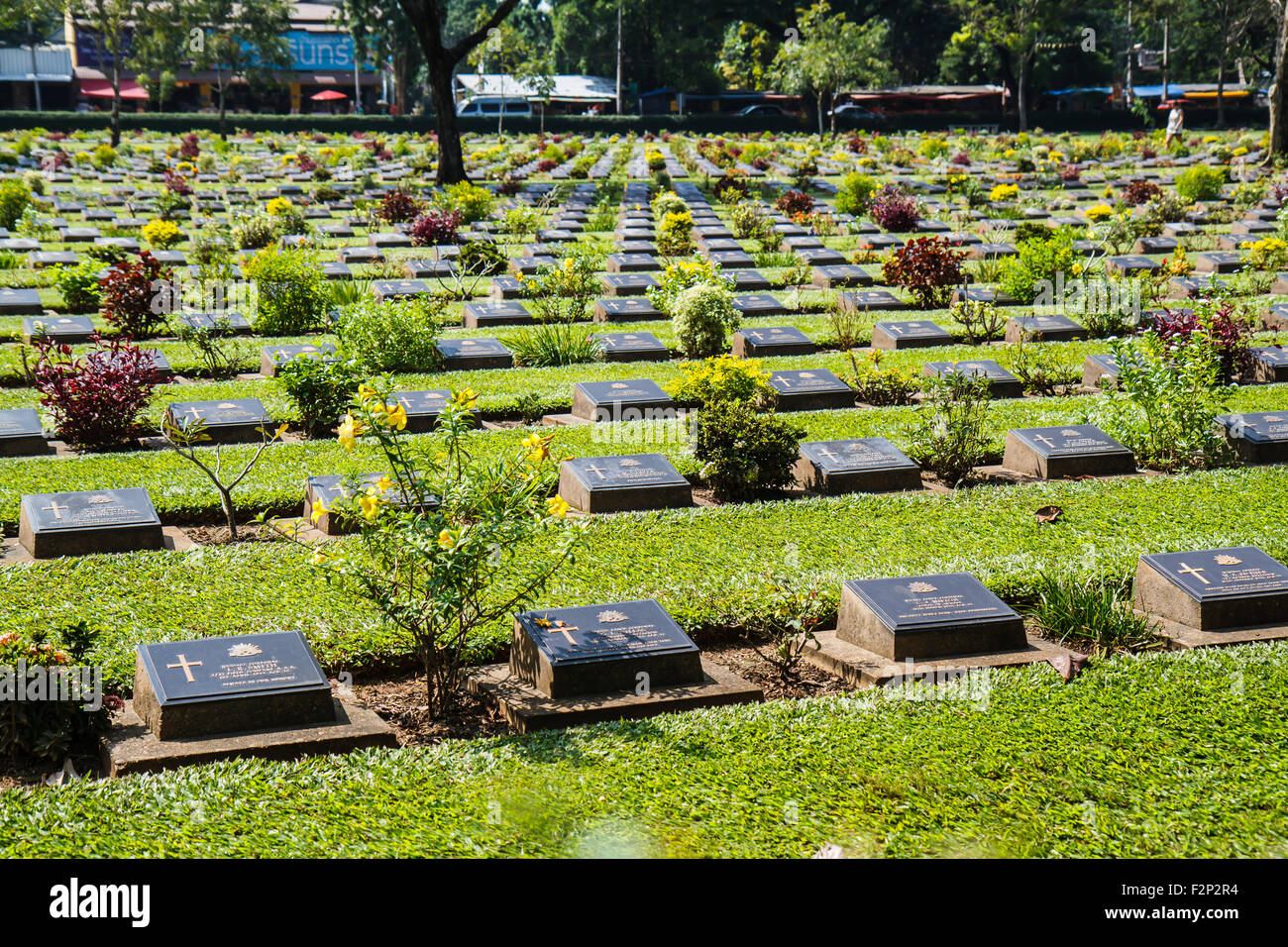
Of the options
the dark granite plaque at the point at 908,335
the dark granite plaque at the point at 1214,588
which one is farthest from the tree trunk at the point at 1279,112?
the dark granite plaque at the point at 1214,588

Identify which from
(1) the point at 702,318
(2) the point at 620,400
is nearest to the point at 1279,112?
(1) the point at 702,318

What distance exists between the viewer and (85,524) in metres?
7.11

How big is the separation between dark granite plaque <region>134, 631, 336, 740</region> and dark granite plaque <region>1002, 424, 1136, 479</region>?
5832mm

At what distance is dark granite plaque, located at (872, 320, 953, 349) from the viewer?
13.4m

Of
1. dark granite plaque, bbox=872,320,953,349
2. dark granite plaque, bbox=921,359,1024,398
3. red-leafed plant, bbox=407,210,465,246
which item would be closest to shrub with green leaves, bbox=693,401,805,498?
dark granite plaque, bbox=921,359,1024,398

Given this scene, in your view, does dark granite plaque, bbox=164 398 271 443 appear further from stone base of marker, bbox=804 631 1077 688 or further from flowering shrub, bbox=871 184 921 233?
flowering shrub, bbox=871 184 921 233

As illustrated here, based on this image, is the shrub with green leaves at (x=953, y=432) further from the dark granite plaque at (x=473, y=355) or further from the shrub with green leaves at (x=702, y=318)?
the dark granite plaque at (x=473, y=355)

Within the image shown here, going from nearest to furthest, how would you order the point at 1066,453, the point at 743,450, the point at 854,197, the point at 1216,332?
the point at 743,450 → the point at 1066,453 → the point at 1216,332 → the point at 854,197

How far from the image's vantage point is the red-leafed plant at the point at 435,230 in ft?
65.7

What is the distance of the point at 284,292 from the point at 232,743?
30.9 feet

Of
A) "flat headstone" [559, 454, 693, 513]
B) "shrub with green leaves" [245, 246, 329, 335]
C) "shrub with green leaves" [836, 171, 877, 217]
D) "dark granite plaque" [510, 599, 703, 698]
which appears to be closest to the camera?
"dark granite plaque" [510, 599, 703, 698]

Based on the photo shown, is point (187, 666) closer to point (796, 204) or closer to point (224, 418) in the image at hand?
point (224, 418)

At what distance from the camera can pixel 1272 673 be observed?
557 centimetres
